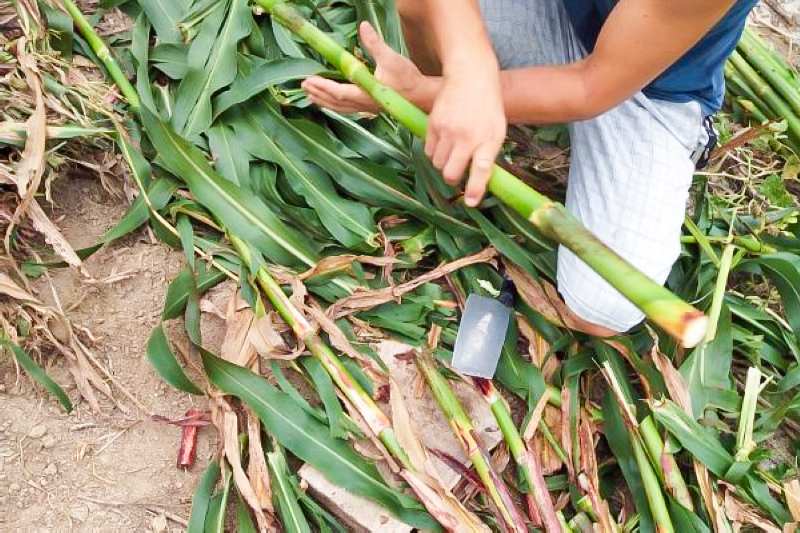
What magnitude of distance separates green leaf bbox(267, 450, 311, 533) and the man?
1.62 feet

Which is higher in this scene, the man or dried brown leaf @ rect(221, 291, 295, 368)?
the man

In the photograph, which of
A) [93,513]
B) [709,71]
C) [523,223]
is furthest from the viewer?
[523,223]

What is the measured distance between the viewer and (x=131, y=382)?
1357mm

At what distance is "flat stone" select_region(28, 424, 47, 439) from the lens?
1282mm

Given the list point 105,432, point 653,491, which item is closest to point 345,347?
point 105,432

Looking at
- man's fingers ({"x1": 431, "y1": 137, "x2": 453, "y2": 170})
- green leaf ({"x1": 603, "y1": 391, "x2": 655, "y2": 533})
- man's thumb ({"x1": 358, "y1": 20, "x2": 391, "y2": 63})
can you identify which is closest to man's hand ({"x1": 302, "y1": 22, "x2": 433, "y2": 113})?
man's thumb ({"x1": 358, "y1": 20, "x2": 391, "y2": 63})

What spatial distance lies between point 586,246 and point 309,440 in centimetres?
66

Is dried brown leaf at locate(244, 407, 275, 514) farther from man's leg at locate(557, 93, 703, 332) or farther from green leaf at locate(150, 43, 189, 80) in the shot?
green leaf at locate(150, 43, 189, 80)

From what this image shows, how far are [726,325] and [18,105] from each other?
127 centimetres

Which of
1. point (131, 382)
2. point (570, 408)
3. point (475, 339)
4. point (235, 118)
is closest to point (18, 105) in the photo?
point (235, 118)

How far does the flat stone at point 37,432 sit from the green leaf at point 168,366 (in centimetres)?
19

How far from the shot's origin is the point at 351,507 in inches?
48.2

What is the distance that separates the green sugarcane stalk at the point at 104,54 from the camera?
1.54 m

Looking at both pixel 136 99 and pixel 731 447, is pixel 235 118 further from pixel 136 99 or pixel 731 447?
pixel 731 447
